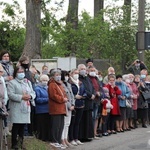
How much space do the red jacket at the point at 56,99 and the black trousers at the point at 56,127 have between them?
0.48 feet

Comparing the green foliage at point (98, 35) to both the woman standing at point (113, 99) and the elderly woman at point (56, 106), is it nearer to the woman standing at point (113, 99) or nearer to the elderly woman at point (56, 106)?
the woman standing at point (113, 99)

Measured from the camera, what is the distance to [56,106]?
1373cm

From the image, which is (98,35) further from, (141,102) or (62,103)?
(62,103)

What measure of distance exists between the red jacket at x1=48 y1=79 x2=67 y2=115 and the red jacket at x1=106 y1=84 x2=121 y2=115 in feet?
12.0

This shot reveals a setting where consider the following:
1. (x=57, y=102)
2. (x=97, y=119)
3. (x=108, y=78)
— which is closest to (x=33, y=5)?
(x=108, y=78)

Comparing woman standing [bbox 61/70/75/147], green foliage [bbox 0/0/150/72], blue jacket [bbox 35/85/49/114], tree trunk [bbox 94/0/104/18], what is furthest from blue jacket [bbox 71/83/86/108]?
tree trunk [bbox 94/0/104/18]

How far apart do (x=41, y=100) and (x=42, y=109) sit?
242mm

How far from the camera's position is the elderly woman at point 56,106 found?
1373 centimetres

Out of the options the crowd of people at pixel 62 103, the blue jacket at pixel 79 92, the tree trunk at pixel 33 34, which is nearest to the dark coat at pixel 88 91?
the crowd of people at pixel 62 103

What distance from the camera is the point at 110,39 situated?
85.3 ft

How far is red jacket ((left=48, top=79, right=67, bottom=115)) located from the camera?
13719 mm

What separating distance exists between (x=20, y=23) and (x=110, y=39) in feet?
26.1

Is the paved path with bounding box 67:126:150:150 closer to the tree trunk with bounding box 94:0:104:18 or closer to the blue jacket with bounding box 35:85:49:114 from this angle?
the blue jacket with bounding box 35:85:49:114

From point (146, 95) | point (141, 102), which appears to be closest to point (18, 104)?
point (141, 102)
